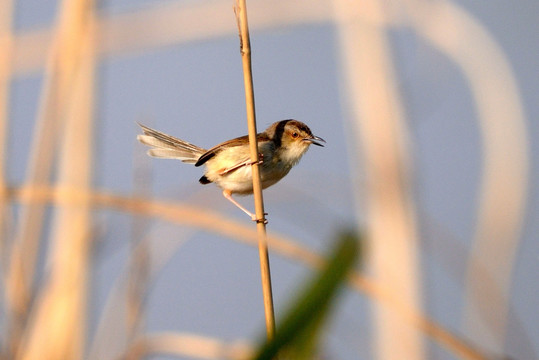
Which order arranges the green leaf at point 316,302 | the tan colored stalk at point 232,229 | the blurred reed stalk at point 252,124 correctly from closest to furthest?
the green leaf at point 316,302 → the blurred reed stalk at point 252,124 → the tan colored stalk at point 232,229

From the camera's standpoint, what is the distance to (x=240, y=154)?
2.66 metres

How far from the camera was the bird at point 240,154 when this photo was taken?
2.56 metres

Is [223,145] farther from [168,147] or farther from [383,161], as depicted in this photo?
[383,161]

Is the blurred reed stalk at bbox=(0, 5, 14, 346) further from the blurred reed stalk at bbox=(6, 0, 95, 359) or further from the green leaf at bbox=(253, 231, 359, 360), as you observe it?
the green leaf at bbox=(253, 231, 359, 360)

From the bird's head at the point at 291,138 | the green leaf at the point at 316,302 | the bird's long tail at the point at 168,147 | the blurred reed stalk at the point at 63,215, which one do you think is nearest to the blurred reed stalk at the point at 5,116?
the blurred reed stalk at the point at 63,215

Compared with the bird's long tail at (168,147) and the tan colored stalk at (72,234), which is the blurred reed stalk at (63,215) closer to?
the tan colored stalk at (72,234)

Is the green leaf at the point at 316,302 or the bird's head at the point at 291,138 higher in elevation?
the bird's head at the point at 291,138

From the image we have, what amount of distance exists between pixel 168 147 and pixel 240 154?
303mm

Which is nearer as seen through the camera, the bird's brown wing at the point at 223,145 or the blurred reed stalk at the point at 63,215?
the blurred reed stalk at the point at 63,215

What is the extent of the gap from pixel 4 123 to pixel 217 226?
4.41 ft

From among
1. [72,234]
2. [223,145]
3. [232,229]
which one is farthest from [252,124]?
[72,234]

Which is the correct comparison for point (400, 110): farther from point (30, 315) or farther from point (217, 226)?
point (30, 315)

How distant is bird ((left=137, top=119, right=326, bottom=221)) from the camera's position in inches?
101

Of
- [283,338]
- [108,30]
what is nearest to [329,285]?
[283,338]
